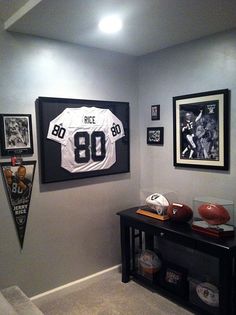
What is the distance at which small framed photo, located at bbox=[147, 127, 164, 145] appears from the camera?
3.22 metres

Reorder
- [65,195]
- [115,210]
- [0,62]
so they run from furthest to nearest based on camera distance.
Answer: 1. [115,210]
2. [65,195]
3. [0,62]

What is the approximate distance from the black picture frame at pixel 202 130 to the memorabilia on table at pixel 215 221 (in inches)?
18.8

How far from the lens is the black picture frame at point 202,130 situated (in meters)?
2.62

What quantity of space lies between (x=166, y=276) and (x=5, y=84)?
233 centimetres

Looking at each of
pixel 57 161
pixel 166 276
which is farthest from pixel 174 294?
pixel 57 161

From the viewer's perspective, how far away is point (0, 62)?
2.45 metres

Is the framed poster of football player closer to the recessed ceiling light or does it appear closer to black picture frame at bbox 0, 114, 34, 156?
black picture frame at bbox 0, 114, 34, 156

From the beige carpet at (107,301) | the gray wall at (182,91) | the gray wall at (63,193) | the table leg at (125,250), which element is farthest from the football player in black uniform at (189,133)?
the beige carpet at (107,301)

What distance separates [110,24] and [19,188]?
1605mm

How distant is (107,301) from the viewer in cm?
273

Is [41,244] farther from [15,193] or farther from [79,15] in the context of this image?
[79,15]

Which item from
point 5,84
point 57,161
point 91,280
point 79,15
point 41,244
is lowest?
point 91,280

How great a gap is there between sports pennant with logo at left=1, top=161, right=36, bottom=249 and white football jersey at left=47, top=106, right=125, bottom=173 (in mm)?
351

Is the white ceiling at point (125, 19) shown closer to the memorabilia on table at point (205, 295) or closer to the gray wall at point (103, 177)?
the gray wall at point (103, 177)
